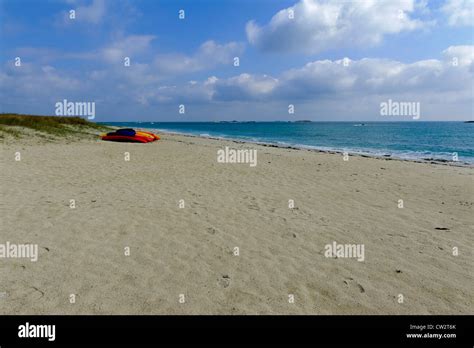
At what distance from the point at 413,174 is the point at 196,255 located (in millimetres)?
14058

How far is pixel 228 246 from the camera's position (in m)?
6.27

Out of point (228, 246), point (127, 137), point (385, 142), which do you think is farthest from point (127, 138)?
point (385, 142)

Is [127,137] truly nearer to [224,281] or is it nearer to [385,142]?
[224,281]

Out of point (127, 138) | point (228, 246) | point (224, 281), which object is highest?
point (127, 138)

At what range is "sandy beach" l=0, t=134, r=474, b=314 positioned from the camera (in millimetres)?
4457

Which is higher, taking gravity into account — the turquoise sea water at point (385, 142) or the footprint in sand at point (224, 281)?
the turquoise sea water at point (385, 142)

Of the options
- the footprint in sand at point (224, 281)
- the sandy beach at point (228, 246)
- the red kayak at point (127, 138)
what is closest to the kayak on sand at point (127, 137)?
the red kayak at point (127, 138)

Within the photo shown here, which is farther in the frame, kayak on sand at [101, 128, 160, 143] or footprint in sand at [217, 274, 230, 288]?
kayak on sand at [101, 128, 160, 143]

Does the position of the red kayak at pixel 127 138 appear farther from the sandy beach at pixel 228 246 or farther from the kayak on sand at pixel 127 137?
the sandy beach at pixel 228 246

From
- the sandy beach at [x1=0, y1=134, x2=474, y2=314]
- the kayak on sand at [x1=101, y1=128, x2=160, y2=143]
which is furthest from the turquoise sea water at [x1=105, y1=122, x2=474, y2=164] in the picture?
the sandy beach at [x1=0, y1=134, x2=474, y2=314]

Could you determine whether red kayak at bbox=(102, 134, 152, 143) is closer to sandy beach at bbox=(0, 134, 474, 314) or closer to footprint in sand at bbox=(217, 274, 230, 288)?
sandy beach at bbox=(0, 134, 474, 314)

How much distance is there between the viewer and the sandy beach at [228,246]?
4457 millimetres

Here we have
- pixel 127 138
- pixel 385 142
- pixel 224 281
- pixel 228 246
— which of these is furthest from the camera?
pixel 385 142

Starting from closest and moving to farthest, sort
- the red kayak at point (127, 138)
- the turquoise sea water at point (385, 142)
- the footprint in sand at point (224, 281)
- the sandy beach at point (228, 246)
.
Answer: the sandy beach at point (228, 246)
the footprint in sand at point (224, 281)
the red kayak at point (127, 138)
the turquoise sea water at point (385, 142)
